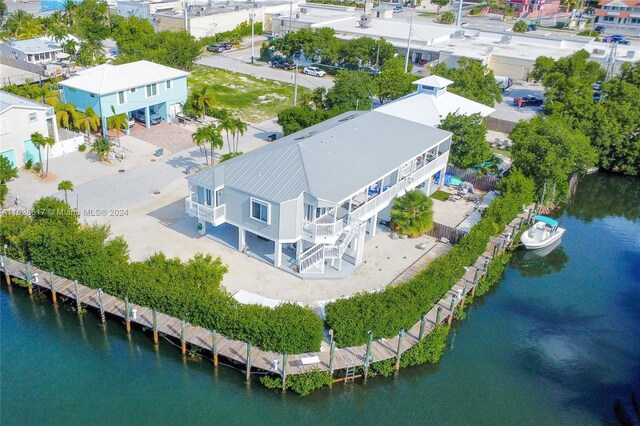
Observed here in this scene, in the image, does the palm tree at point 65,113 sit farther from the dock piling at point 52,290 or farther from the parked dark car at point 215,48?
the parked dark car at point 215,48

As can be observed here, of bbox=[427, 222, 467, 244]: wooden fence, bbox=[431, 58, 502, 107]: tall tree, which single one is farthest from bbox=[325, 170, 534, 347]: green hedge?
bbox=[431, 58, 502, 107]: tall tree

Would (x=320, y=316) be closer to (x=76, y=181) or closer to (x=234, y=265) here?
(x=234, y=265)

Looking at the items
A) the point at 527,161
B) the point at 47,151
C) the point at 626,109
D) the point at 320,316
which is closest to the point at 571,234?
the point at 527,161

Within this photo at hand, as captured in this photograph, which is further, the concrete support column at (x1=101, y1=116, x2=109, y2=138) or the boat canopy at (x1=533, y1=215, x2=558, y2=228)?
the concrete support column at (x1=101, y1=116, x2=109, y2=138)

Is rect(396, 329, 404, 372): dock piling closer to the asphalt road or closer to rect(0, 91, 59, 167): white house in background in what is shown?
rect(0, 91, 59, 167): white house in background

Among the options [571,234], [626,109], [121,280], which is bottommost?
[571,234]

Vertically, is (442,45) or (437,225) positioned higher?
(442,45)

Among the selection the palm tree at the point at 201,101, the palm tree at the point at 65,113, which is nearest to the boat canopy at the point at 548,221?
the palm tree at the point at 201,101
